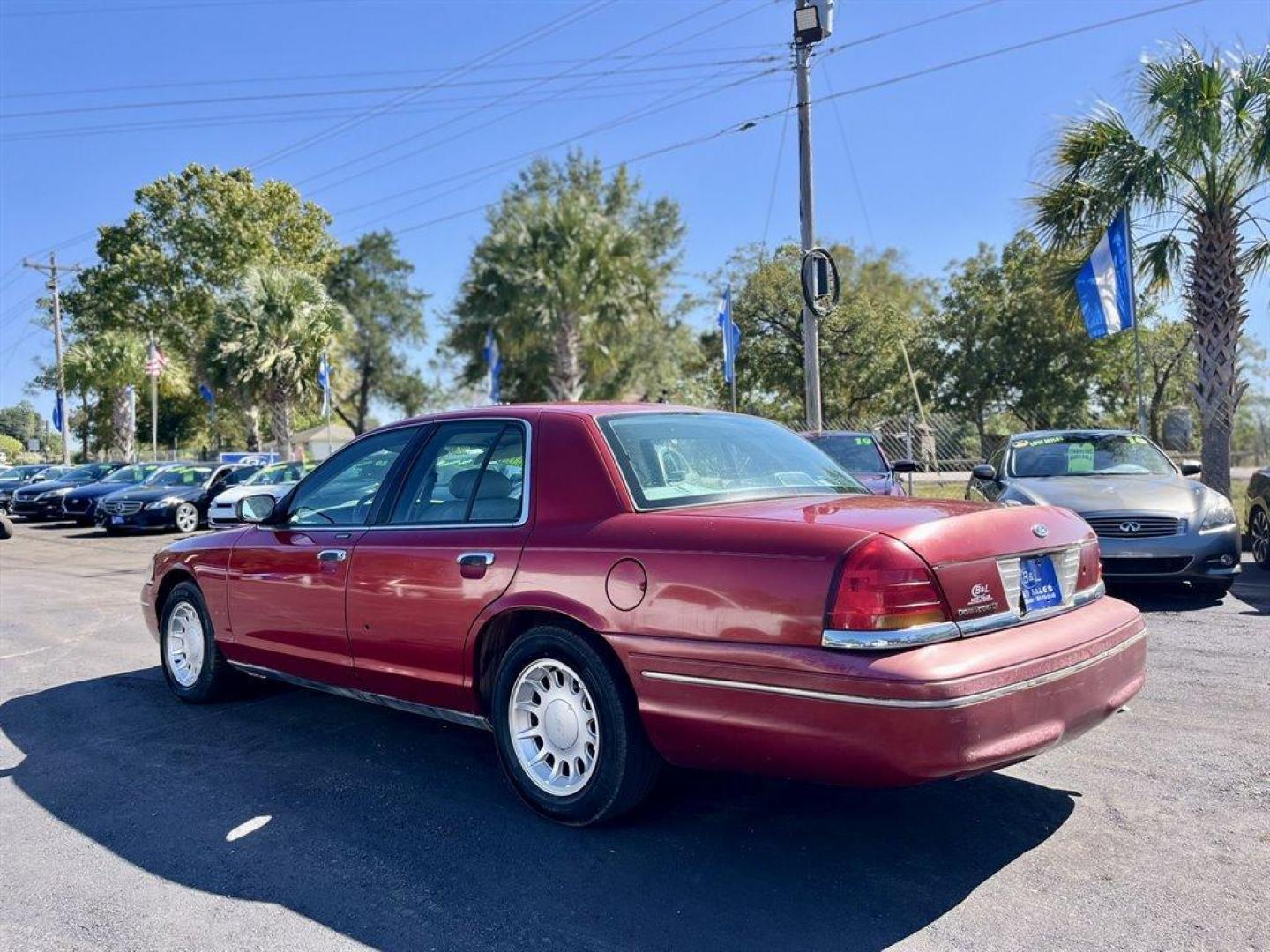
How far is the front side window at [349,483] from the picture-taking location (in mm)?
4805

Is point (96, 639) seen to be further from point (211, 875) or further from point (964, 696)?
point (964, 696)

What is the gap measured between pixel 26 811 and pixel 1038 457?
8.54 meters

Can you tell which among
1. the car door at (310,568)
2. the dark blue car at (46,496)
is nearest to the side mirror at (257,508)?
the car door at (310,568)

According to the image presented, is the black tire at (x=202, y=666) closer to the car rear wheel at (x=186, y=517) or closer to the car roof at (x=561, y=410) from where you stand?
the car roof at (x=561, y=410)

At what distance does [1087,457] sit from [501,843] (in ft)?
25.1

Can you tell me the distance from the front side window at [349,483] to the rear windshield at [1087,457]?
21.7 ft

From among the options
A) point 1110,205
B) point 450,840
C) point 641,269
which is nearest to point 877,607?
point 450,840

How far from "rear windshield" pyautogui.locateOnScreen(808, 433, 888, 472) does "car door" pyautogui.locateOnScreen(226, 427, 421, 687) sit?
27.2 ft

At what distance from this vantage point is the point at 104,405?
55.1 meters

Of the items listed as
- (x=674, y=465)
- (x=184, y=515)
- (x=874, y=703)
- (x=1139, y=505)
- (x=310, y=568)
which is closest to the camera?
(x=874, y=703)

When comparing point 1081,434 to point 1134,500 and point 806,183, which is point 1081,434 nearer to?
point 1134,500

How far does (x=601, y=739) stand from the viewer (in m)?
3.64

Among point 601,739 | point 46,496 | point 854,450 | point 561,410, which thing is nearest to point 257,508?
point 561,410

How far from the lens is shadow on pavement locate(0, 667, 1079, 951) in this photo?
3127 millimetres
